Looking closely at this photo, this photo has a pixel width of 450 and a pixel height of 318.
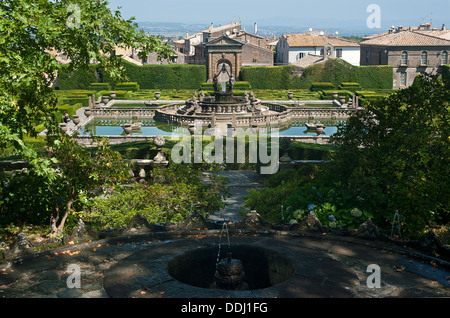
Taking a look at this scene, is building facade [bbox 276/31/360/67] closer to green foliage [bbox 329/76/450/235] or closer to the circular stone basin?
green foliage [bbox 329/76/450/235]

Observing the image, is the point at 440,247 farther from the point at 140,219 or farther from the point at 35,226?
the point at 35,226

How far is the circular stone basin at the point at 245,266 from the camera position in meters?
10.6

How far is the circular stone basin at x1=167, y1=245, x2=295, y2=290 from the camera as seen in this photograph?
10.6m

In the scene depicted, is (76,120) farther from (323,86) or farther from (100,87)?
(323,86)

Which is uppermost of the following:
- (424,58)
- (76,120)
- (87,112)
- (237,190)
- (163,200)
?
(424,58)

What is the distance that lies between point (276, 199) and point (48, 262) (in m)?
8.33

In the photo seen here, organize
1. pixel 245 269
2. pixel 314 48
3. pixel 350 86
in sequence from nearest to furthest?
1. pixel 245 269
2. pixel 350 86
3. pixel 314 48

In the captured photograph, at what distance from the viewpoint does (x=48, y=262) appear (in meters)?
11.0

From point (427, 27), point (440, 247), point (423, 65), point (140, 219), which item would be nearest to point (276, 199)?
point (140, 219)

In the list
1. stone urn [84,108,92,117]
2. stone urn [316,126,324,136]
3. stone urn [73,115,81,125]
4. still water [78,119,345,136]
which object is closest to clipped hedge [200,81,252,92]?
still water [78,119,345,136]

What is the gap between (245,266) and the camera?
11.1m

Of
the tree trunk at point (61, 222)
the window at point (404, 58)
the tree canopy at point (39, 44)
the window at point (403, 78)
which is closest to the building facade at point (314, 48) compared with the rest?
the window at point (404, 58)

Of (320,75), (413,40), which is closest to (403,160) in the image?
(320,75)

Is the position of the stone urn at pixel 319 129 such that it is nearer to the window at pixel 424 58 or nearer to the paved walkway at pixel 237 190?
the paved walkway at pixel 237 190
